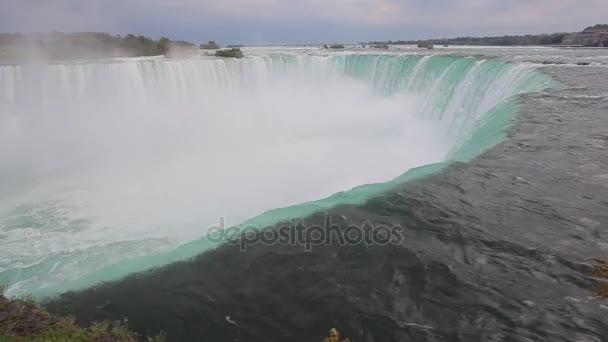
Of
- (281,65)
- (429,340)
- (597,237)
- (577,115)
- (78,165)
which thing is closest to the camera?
(429,340)

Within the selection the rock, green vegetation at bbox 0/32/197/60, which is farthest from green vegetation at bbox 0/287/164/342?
the rock

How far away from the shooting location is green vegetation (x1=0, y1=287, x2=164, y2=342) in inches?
139

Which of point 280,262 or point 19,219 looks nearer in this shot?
point 280,262

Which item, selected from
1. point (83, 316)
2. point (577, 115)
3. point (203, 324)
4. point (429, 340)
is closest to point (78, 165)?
point (83, 316)

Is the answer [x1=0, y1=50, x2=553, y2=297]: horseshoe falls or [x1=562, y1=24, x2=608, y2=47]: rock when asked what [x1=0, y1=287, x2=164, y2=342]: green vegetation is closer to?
[x1=0, y1=50, x2=553, y2=297]: horseshoe falls

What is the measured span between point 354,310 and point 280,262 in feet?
4.63

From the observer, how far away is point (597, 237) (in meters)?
5.49

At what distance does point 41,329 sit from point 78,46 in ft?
105

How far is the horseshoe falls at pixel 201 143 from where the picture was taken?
7.82 meters

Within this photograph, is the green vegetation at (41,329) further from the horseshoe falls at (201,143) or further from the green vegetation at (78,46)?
the green vegetation at (78,46)

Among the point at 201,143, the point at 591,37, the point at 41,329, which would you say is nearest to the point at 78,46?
the point at 201,143

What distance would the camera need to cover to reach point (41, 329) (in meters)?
3.74

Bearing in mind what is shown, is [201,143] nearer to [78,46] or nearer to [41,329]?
[41,329]

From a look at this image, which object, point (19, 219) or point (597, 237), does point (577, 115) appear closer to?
point (597, 237)
